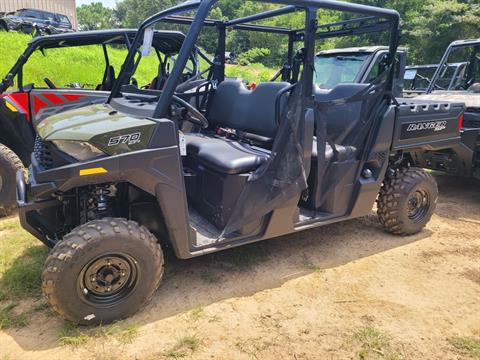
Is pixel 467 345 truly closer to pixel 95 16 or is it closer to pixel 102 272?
pixel 102 272

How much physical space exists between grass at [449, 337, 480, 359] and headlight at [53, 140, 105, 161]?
2.55 m

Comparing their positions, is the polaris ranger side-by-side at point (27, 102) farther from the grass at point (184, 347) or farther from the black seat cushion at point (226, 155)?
the grass at point (184, 347)

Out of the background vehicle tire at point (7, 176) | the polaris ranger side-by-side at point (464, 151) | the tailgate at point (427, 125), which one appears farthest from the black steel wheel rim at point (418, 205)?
the background vehicle tire at point (7, 176)

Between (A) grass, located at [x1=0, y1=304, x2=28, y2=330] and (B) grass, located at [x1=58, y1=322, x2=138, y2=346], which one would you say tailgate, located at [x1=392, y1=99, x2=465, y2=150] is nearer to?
(B) grass, located at [x1=58, y1=322, x2=138, y2=346]

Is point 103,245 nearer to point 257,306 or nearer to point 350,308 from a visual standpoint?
point 257,306

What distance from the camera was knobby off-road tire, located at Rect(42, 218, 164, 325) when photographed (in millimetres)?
2584

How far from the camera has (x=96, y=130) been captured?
2688mm

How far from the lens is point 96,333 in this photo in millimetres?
2689

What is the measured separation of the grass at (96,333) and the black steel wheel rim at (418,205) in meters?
3.02

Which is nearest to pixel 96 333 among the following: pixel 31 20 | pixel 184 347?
pixel 184 347

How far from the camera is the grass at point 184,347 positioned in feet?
8.34

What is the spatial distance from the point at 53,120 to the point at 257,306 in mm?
2073

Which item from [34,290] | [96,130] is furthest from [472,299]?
[34,290]

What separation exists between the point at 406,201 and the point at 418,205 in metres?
0.32
